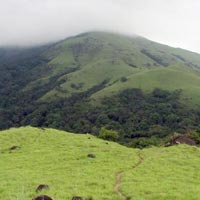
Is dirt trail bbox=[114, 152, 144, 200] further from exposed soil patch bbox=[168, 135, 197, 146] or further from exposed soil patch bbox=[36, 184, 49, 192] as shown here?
exposed soil patch bbox=[168, 135, 197, 146]

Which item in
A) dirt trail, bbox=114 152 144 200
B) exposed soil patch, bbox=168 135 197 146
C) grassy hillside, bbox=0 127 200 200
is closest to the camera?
dirt trail, bbox=114 152 144 200

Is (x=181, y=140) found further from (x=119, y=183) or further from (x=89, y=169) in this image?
(x=119, y=183)

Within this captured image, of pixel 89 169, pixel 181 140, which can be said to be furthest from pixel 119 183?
pixel 181 140

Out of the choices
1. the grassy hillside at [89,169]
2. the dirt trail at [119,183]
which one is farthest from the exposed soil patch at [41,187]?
the dirt trail at [119,183]

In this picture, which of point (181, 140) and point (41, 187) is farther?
point (181, 140)

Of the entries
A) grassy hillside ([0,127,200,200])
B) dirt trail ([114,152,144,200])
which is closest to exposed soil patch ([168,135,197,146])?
grassy hillside ([0,127,200,200])

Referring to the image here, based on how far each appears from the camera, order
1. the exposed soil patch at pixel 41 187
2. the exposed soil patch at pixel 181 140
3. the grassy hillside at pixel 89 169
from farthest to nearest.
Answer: the exposed soil patch at pixel 181 140, the exposed soil patch at pixel 41 187, the grassy hillside at pixel 89 169

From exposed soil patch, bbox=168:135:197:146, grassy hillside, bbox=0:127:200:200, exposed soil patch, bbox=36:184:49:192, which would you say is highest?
exposed soil patch, bbox=36:184:49:192

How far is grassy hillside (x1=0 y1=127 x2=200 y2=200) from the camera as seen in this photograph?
2920 cm

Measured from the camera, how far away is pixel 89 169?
1513 inches

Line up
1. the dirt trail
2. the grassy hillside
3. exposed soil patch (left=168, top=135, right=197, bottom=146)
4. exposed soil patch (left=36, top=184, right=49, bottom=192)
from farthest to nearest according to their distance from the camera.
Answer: exposed soil patch (left=168, top=135, right=197, bottom=146), exposed soil patch (left=36, top=184, right=49, bottom=192), the grassy hillside, the dirt trail

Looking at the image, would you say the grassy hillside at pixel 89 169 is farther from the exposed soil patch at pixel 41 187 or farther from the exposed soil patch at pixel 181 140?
the exposed soil patch at pixel 181 140

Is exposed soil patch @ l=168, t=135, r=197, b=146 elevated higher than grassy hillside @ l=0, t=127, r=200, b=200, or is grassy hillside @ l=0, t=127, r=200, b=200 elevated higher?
grassy hillside @ l=0, t=127, r=200, b=200

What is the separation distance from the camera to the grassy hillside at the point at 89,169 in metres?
29.2
